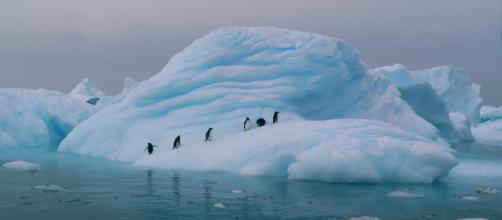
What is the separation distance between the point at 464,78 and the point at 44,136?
4101cm

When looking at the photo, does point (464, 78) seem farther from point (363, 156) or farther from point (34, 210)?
point (34, 210)

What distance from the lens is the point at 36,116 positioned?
3756cm

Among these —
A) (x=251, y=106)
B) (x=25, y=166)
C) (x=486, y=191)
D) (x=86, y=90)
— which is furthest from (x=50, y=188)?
(x=86, y=90)

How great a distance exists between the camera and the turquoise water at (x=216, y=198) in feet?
31.9

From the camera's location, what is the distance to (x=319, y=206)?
1074 centimetres

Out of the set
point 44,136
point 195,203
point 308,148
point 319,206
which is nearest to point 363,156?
point 308,148

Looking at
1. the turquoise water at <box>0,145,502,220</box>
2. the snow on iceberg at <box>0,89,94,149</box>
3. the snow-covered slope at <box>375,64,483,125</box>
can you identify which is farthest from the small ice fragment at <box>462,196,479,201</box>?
the snow-covered slope at <box>375,64,483,125</box>

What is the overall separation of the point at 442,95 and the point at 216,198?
4965 centimetres

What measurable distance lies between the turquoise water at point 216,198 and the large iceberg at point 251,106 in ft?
5.84

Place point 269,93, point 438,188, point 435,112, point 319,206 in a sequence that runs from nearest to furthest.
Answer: point 319,206, point 438,188, point 269,93, point 435,112

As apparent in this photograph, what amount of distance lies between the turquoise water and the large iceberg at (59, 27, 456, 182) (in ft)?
5.84

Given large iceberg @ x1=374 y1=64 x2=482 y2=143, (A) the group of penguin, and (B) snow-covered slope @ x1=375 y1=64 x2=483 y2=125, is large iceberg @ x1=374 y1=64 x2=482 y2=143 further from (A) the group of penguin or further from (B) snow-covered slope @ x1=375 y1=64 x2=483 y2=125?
(A) the group of penguin

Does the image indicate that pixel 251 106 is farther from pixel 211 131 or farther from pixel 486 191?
pixel 486 191

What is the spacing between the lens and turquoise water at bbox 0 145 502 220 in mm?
9711
